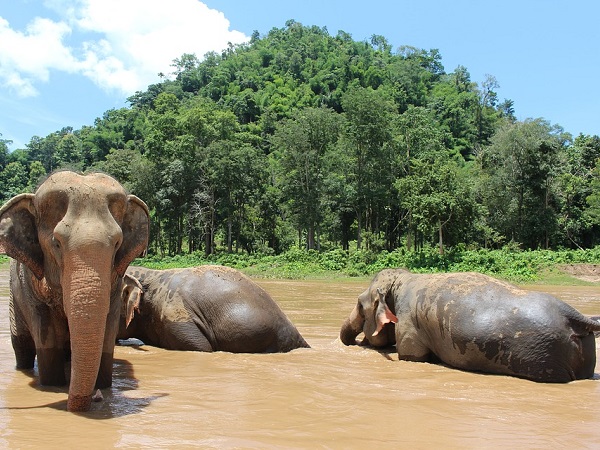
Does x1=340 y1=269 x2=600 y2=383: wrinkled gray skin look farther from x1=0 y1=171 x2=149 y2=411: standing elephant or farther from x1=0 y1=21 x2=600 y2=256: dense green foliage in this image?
x1=0 y1=21 x2=600 y2=256: dense green foliage

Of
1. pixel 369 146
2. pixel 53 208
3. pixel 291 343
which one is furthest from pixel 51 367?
pixel 369 146

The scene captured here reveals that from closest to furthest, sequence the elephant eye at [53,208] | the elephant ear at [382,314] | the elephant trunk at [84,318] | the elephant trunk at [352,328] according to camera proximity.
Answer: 1. the elephant trunk at [84,318]
2. the elephant eye at [53,208]
3. the elephant ear at [382,314]
4. the elephant trunk at [352,328]

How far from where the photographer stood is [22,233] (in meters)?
5.48

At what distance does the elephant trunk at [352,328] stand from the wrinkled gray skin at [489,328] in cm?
58

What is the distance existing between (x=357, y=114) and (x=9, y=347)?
3776cm

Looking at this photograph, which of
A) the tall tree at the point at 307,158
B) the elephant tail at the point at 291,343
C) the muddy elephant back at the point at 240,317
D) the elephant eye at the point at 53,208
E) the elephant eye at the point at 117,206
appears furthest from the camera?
the tall tree at the point at 307,158

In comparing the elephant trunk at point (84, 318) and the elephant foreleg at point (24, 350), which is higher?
the elephant trunk at point (84, 318)

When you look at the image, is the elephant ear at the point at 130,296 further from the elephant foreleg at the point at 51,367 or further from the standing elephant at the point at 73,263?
the elephant foreleg at the point at 51,367

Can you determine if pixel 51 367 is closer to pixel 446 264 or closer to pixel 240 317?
pixel 240 317

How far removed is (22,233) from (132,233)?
3.13 feet

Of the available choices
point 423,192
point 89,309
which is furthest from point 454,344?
point 423,192

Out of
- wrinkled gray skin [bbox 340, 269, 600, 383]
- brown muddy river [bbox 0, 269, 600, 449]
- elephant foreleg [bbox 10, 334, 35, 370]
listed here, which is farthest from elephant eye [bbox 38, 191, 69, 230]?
wrinkled gray skin [bbox 340, 269, 600, 383]

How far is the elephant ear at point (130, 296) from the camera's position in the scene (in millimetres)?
8531

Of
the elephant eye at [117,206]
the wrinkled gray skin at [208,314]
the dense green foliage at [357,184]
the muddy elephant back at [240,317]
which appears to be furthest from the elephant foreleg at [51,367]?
the dense green foliage at [357,184]
